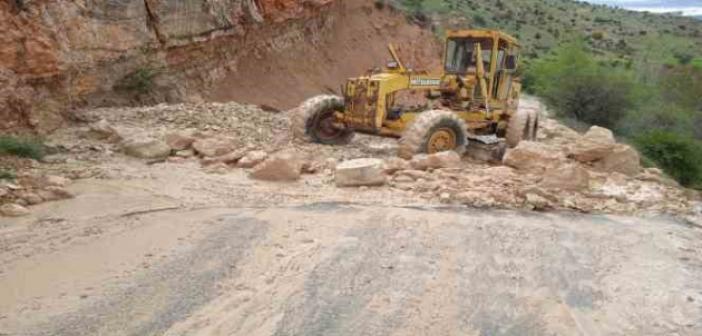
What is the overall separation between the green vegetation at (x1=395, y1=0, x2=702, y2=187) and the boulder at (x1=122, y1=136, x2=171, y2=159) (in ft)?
34.7

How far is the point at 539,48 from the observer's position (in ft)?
159

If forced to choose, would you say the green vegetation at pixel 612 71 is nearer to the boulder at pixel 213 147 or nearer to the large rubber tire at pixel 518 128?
the large rubber tire at pixel 518 128

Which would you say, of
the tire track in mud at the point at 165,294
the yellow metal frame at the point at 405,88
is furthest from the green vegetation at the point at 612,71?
the tire track in mud at the point at 165,294

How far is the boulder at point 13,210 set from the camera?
669cm

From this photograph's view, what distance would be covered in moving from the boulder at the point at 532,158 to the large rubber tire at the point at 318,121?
3.21 metres

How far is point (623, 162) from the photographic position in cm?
1012

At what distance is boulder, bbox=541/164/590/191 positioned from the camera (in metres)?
8.63

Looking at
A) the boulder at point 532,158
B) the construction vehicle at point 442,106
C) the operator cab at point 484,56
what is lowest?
the boulder at point 532,158

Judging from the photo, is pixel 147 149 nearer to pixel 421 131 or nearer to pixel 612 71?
pixel 421 131

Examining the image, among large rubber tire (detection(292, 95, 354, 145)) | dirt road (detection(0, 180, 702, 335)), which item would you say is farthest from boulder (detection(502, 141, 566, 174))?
large rubber tire (detection(292, 95, 354, 145))

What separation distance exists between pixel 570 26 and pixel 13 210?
190 feet

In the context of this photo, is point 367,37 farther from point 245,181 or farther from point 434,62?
point 245,181

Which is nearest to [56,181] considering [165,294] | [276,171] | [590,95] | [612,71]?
[276,171]

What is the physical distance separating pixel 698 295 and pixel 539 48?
44.9m
